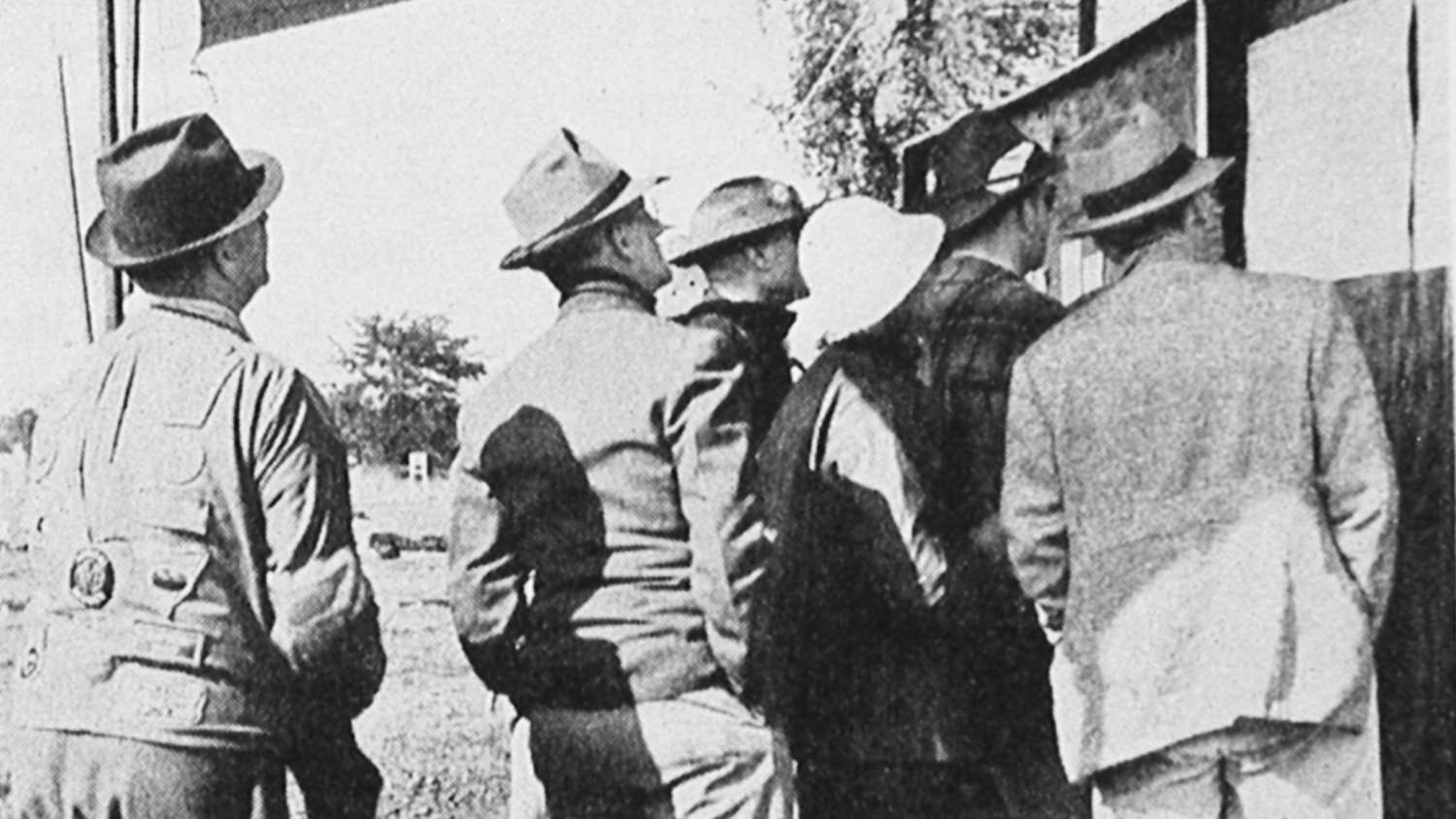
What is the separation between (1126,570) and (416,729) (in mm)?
6720

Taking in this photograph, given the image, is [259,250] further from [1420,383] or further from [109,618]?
[1420,383]

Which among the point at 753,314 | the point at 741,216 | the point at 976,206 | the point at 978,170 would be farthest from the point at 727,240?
the point at 976,206

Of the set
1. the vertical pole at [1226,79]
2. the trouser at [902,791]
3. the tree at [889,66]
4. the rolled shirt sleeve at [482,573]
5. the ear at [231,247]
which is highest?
the tree at [889,66]

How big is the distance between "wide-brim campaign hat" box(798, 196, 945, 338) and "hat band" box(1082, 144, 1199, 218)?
650mm

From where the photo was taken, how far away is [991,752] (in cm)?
406

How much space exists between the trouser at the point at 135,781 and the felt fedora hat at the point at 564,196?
1216mm

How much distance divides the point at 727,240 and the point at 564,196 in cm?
115

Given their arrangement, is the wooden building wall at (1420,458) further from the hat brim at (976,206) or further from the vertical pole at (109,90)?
the vertical pole at (109,90)

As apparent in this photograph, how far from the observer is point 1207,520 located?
328cm

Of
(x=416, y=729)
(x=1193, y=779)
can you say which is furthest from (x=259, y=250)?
(x=416, y=729)

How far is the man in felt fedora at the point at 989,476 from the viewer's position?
13.2 feet

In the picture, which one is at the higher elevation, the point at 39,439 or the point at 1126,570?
the point at 39,439

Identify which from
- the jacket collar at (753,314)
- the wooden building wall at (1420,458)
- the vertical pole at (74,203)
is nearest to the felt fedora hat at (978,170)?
the jacket collar at (753,314)

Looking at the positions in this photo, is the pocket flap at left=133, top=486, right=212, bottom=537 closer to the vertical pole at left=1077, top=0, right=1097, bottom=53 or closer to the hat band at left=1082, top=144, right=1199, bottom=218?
the hat band at left=1082, top=144, right=1199, bottom=218
